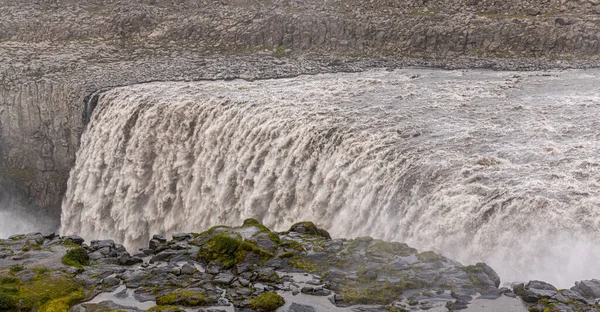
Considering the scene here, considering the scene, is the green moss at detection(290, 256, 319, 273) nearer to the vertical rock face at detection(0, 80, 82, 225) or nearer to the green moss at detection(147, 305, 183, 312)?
the green moss at detection(147, 305, 183, 312)

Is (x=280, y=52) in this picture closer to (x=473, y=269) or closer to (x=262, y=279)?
(x=262, y=279)

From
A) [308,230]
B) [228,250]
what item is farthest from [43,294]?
[308,230]

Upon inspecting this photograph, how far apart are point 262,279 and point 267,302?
62.3 inches

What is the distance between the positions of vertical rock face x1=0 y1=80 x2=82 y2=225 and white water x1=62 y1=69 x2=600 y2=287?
585 centimetres

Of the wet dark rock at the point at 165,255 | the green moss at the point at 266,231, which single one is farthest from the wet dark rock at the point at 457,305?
the wet dark rock at the point at 165,255

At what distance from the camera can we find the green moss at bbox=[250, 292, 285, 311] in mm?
15016

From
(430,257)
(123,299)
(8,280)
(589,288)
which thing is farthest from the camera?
(8,280)

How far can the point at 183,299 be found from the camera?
51.0 ft

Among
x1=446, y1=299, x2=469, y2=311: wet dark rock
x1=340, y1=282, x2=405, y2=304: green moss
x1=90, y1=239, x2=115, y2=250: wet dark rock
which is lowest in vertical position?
x1=90, y1=239, x2=115, y2=250: wet dark rock

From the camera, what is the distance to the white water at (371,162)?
60.0 ft

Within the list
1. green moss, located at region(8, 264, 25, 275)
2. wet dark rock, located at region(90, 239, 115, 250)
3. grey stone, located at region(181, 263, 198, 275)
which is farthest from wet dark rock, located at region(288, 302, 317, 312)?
green moss, located at region(8, 264, 25, 275)

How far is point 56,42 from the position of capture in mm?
54844

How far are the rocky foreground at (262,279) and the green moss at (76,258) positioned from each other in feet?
0.10

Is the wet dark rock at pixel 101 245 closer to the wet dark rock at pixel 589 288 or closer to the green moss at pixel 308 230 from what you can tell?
the green moss at pixel 308 230
